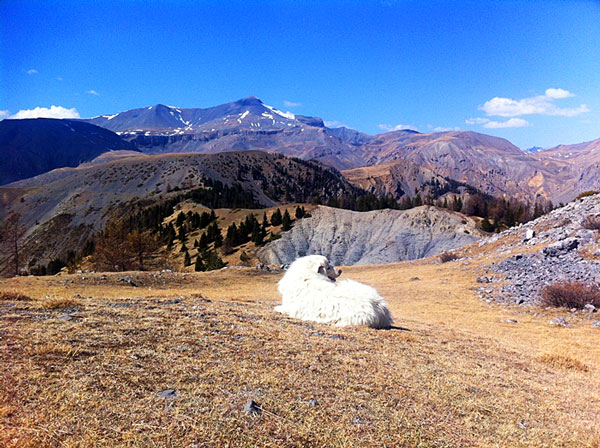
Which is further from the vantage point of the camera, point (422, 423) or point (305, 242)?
point (305, 242)

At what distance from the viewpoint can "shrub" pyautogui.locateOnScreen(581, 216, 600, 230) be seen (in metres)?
24.0

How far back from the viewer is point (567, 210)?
33.2m

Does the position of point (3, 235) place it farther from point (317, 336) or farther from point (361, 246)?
point (317, 336)

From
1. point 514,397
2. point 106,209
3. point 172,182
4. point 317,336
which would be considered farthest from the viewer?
point 172,182

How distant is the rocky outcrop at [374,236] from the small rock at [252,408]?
158 feet

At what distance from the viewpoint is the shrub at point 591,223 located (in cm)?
2402

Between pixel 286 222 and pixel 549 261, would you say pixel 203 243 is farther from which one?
pixel 549 261

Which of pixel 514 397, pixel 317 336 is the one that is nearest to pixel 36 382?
pixel 317 336

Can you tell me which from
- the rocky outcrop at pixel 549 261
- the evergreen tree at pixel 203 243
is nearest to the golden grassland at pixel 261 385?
the rocky outcrop at pixel 549 261

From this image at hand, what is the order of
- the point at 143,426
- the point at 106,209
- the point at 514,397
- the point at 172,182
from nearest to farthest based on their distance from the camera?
the point at 143,426
the point at 514,397
the point at 106,209
the point at 172,182

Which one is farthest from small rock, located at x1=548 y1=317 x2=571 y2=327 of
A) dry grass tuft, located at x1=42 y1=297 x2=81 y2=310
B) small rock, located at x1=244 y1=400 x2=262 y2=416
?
dry grass tuft, located at x1=42 y1=297 x2=81 y2=310

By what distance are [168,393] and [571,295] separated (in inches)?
735

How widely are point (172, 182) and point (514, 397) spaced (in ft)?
450

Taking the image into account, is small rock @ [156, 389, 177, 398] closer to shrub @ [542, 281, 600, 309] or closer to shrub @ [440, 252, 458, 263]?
shrub @ [542, 281, 600, 309]
